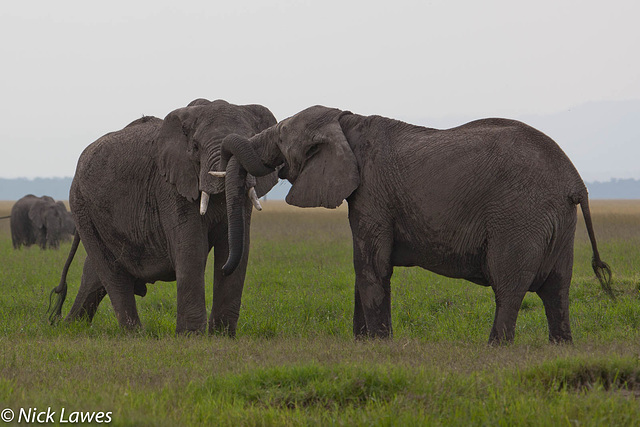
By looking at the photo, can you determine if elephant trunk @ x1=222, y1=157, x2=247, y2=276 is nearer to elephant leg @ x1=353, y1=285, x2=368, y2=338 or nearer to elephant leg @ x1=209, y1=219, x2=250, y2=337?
elephant leg @ x1=209, y1=219, x2=250, y2=337

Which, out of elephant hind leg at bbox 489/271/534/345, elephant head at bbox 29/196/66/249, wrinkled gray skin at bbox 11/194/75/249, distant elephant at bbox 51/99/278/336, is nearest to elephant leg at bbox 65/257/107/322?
distant elephant at bbox 51/99/278/336

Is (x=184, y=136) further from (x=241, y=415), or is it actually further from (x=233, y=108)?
(x=241, y=415)

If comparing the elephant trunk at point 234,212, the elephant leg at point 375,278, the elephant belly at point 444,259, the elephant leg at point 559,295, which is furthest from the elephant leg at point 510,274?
the elephant trunk at point 234,212

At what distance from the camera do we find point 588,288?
37.3 feet

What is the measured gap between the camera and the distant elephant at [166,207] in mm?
8500

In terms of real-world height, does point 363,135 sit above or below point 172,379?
above

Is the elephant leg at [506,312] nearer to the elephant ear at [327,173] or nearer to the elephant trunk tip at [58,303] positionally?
the elephant ear at [327,173]

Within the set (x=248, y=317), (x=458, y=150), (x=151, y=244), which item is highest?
(x=458, y=150)

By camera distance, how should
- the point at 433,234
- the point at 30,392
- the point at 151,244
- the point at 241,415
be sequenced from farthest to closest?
the point at 151,244 < the point at 433,234 < the point at 30,392 < the point at 241,415

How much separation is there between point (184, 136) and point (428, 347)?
3377mm

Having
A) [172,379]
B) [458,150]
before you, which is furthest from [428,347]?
[172,379]

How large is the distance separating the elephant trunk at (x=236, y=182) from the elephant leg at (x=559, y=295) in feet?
9.65

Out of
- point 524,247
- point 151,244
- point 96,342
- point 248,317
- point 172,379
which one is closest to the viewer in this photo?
point 172,379

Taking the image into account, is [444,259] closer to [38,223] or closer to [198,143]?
[198,143]
